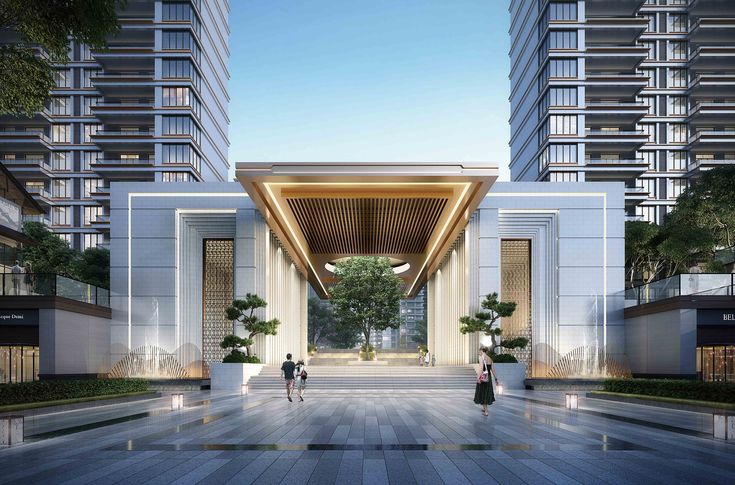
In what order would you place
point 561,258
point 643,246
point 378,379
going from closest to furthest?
point 378,379, point 561,258, point 643,246

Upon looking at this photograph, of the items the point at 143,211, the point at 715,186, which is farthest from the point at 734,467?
the point at 715,186

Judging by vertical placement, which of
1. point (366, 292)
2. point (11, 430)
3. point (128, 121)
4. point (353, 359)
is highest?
point (128, 121)

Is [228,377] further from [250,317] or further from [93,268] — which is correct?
[93,268]

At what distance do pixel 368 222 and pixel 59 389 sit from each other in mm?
22125

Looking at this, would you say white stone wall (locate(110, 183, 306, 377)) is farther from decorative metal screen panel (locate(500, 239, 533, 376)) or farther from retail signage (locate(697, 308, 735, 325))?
retail signage (locate(697, 308, 735, 325))

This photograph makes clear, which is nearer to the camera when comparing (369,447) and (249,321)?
(369,447)

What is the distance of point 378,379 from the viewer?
31.1 m

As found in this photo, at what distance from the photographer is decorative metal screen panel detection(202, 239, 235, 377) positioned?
34.8 meters

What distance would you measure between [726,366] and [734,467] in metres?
20.0

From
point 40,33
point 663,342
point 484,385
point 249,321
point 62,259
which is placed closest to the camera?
point 40,33

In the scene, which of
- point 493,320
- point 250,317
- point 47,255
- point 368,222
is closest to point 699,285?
point 493,320

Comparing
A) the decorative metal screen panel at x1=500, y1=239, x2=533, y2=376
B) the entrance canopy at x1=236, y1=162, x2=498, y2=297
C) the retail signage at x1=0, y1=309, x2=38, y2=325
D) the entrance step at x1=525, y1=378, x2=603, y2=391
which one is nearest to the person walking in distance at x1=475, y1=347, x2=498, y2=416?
the entrance canopy at x1=236, y1=162, x2=498, y2=297

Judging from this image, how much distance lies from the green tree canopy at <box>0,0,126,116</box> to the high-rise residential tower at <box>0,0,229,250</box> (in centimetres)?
4952

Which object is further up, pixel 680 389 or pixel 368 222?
pixel 368 222
